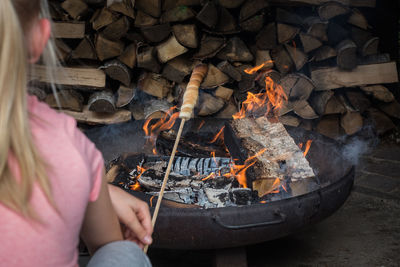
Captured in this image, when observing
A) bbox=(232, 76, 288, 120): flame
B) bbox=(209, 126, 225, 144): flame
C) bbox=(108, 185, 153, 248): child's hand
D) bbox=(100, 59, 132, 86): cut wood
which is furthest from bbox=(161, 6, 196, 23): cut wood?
bbox=(108, 185, 153, 248): child's hand

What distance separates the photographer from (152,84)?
337cm

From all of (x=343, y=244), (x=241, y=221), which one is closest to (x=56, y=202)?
(x=241, y=221)

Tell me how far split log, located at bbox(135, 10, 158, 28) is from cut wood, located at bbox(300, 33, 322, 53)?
112 centimetres

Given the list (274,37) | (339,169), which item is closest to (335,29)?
(274,37)

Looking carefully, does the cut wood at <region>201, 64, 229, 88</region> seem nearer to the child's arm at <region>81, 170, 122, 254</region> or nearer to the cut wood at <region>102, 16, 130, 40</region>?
the cut wood at <region>102, 16, 130, 40</region>

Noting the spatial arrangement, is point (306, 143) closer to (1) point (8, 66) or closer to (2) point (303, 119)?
(2) point (303, 119)

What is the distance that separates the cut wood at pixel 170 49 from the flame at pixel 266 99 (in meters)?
0.59

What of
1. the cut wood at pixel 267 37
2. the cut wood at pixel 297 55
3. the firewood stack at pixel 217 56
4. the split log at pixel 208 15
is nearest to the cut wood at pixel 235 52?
the firewood stack at pixel 217 56

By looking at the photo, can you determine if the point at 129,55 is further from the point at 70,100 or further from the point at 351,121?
the point at 351,121

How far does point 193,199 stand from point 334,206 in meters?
0.67

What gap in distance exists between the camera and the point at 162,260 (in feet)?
8.19

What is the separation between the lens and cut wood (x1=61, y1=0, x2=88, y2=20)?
10.5 ft

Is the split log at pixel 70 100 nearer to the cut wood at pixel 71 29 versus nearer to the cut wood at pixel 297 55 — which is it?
the cut wood at pixel 71 29

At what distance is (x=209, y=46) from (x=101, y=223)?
2346mm
